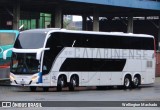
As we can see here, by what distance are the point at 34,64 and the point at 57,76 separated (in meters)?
1.59

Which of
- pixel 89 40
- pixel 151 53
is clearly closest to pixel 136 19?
pixel 151 53

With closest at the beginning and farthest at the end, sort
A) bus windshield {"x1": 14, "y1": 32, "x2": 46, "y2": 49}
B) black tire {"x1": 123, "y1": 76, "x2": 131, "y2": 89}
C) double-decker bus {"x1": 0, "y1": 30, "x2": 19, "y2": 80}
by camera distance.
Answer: bus windshield {"x1": 14, "y1": 32, "x2": 46, "y2": 49} < double-decker bus {"x1": 0, "y1": 30, "x2": 19, "y2": 80} < black tire {"x1": 123, "y1": 76, "x2": 131, "y2": 89}

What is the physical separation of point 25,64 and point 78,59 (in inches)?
137

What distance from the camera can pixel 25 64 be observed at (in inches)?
1120

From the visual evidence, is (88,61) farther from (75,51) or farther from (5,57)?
(5,57)

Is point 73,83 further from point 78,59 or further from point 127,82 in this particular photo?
point 127,82

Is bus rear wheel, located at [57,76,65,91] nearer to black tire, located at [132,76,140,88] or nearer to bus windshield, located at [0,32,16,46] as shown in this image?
bus windshield, located at [0,32,16,46]

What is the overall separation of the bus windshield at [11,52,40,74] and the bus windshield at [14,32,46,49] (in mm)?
452

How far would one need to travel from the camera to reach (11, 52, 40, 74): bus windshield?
92.8 ft

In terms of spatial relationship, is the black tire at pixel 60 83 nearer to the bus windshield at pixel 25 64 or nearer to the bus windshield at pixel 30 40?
the bus windshield at pixel 25 64

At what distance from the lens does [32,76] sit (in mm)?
28250

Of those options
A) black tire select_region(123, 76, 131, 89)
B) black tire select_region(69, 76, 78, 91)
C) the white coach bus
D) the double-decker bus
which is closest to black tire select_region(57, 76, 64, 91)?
the white coach bus

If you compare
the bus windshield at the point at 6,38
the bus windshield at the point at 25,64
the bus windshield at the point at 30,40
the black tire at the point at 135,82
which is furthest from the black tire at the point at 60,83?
the black tire at the point at 135,82

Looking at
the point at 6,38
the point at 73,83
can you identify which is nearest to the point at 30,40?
the point at 73,83
